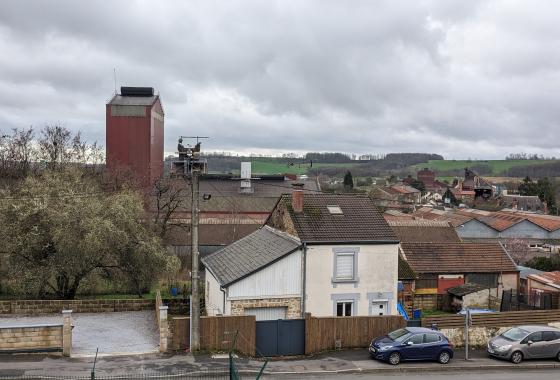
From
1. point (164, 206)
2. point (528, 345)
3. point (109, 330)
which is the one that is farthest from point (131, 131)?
point (528, 345)

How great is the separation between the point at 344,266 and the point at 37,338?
13952mm

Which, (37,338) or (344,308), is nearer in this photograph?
(37,338)

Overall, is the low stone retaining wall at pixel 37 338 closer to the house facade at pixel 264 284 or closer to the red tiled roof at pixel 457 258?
the house facade at pixel 264 284

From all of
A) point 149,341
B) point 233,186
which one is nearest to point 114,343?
point 149,341

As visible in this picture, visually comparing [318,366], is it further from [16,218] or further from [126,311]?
[16,218]

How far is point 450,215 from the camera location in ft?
267

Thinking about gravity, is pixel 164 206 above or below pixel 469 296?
above

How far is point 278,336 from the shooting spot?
74.8 feet

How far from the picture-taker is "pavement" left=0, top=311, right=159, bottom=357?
22.2 meters

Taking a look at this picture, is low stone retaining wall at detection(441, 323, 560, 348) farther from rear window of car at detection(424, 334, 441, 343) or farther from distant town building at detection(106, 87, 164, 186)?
distant town building at detection(106, 87, 164, 186)

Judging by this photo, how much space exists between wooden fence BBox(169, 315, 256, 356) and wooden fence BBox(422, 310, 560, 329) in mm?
7703

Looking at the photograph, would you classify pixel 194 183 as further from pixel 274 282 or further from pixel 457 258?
pixel 457 258

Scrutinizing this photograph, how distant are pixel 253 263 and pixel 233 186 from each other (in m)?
48.9

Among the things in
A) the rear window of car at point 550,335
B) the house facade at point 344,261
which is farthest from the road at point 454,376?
the house facade at point 344,261
